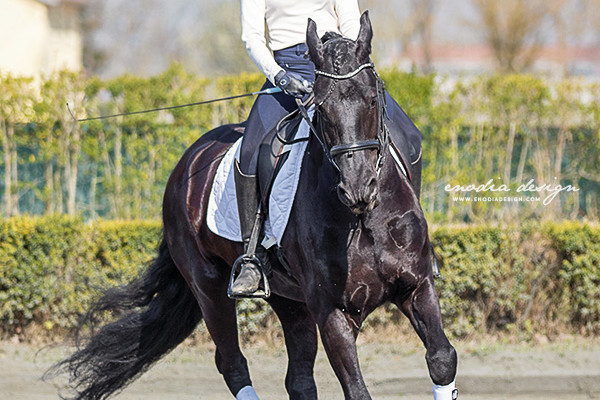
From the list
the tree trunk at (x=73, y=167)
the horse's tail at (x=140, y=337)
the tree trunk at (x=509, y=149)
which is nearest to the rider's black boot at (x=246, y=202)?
the horse's tail at (x=140, y=337)

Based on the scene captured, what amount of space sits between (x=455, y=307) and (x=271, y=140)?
409 centimetres

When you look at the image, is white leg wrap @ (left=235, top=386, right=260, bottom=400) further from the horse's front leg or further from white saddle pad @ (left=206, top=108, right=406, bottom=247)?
the horse's front leg

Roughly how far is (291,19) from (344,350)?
180cm

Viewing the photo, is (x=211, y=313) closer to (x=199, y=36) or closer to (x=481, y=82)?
(x=481, y=82)

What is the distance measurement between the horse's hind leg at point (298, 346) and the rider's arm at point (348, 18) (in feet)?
5.86

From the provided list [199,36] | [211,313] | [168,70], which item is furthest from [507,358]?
[199,36]

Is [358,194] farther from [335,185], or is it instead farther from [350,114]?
[335,185]

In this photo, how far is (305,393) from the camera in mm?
4902

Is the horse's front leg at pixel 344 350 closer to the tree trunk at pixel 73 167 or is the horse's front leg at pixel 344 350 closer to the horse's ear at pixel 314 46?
the horse's ear at pixel 314 46

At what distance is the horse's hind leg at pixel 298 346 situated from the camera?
493 centimetres

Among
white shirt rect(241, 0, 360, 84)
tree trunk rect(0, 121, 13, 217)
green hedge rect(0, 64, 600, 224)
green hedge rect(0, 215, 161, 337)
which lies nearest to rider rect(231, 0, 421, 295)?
white shirt rect(241, 0, 360, 84)

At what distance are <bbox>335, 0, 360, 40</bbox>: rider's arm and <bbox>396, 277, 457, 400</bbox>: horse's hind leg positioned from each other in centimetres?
141

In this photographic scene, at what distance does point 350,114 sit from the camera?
3.36m

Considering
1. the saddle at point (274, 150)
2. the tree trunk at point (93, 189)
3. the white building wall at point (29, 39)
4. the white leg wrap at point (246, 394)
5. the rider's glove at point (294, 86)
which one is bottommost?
the white leg wrap at point (246, 394)
